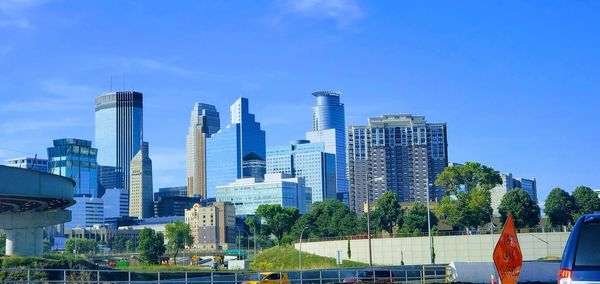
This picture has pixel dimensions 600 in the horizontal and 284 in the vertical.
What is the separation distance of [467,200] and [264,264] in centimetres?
3315

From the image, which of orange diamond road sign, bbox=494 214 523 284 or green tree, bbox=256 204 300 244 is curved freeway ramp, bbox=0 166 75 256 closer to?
orange diamond road sign, bbox=494 214 523 284

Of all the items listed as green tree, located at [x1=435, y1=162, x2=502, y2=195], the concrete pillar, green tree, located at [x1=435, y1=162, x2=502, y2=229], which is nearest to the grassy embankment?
green tree, located at [x1=435, y1=162, x2=502, y2=229]

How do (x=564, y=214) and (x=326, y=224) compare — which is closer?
(x=564, y=214)

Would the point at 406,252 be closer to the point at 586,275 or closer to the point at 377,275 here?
the point at 377,275

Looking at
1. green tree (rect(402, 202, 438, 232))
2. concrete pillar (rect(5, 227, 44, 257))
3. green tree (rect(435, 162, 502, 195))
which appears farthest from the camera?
green tree (rect(402, 202, 438, 232))

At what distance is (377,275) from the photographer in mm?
55531

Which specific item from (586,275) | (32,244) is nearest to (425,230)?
(32,244)

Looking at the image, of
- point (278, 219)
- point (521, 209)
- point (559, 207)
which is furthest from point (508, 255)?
point (278, 219)

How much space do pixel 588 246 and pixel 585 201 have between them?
121 meters

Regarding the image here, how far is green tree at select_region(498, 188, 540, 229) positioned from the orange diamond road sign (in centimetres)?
10673

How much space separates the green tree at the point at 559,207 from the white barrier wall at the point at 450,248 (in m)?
23.0

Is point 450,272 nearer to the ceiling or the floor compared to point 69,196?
nearer to the floor

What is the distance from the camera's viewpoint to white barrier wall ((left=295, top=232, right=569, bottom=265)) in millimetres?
98750

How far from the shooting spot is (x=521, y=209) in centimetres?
11988
